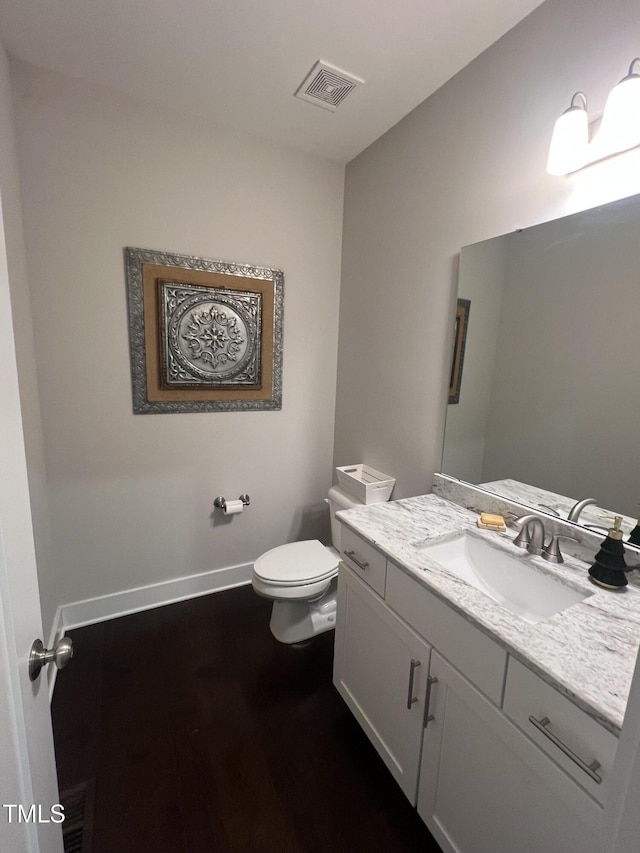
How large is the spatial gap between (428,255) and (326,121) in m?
0.89

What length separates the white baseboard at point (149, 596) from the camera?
2025 mm

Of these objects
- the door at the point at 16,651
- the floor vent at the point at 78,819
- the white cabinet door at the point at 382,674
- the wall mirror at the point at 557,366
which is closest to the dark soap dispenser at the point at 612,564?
the wall mirror at the point at 557,366

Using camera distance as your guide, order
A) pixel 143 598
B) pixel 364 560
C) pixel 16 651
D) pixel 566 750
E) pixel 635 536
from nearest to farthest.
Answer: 1. pixel 16 651
2. pixel 566 750
3. pixel 635 536
4. pixel 364 560
5. pixel 143 598

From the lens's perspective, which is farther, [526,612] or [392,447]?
[392,447]

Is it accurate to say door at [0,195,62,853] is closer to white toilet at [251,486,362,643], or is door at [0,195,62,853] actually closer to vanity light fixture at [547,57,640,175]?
white toilet at [251,486,362,643]

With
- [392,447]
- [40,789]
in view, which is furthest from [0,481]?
[392,447]

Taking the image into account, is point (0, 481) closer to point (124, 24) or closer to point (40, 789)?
point (40, 789)

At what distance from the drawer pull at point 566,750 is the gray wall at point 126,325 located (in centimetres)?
185

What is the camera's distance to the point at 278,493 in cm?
248

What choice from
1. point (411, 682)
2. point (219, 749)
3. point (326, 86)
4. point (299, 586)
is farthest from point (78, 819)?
point (326, 86)

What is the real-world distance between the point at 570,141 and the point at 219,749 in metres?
2.41

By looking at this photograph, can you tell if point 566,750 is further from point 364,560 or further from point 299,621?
point 299,621

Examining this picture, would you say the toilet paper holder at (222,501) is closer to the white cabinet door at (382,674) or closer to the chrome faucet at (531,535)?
the white cabinet door at (382,674)

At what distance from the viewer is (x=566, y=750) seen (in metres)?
0.72
